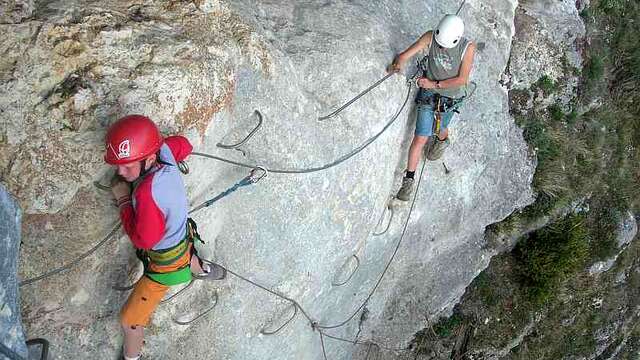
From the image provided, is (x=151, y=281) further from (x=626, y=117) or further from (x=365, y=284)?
(x=626, y=117)

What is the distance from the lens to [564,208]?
10.6 meters

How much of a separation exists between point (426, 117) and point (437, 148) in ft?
2.12

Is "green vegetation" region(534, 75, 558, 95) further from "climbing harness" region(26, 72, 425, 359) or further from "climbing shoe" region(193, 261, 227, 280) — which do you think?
"climbing shoe" region(193, 261, 227, 280)

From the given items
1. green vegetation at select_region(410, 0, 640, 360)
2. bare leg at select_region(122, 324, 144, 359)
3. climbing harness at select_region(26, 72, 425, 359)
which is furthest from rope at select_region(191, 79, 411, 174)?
green vegetation at select_region(410, 0, 640, 360)

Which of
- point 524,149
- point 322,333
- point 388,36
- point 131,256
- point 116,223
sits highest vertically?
point 388,36

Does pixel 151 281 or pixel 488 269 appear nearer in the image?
pixel 151 281

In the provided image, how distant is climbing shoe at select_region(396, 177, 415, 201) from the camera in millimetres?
7574

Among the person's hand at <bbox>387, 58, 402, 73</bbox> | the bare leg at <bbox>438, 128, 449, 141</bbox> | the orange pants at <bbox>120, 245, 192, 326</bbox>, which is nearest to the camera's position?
the orange pants at <bbox>120, 245, 192, 326</bbox>

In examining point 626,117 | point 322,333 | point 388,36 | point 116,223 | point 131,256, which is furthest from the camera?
point 626,117

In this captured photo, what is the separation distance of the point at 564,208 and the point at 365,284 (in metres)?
4.66

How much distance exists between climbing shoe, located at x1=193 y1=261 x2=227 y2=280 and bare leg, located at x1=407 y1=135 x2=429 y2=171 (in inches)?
121

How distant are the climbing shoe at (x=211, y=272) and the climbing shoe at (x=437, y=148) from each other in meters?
3.46

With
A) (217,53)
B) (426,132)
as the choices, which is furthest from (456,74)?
(217,53)

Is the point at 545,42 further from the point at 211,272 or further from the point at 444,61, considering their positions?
the point at 211,272
